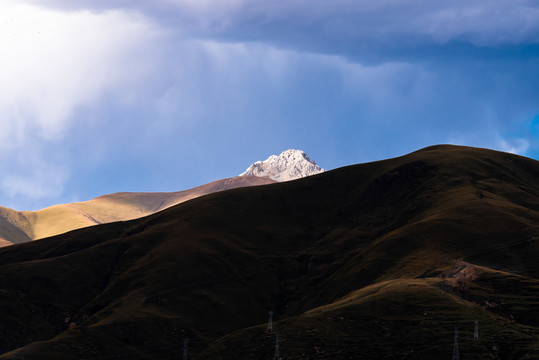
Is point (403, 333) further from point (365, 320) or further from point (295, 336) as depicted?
point (295, 336)

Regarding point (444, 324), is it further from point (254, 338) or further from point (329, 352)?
point (254, 338)

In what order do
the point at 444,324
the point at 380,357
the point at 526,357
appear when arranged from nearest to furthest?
1. the point at 526,357
2. the point at 380,357
3. the point at 444,324

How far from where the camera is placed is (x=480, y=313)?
655 ft

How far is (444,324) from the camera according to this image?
624 feet

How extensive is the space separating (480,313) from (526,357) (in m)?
33.3

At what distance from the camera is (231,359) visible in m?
192

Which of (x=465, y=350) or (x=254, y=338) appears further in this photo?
(x=254, y=338)

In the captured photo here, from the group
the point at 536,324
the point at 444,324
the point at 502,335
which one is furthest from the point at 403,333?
the point at 536,324

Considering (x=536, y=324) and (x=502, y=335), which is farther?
(x=536, y=324)

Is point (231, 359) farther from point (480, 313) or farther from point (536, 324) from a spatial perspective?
point (536, 324)

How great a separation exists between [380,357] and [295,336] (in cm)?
2400

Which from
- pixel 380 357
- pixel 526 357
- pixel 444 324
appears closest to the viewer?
pixel 526 357

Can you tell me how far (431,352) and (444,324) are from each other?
1610cm

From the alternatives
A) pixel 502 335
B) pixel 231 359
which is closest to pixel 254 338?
pixel 231 359
